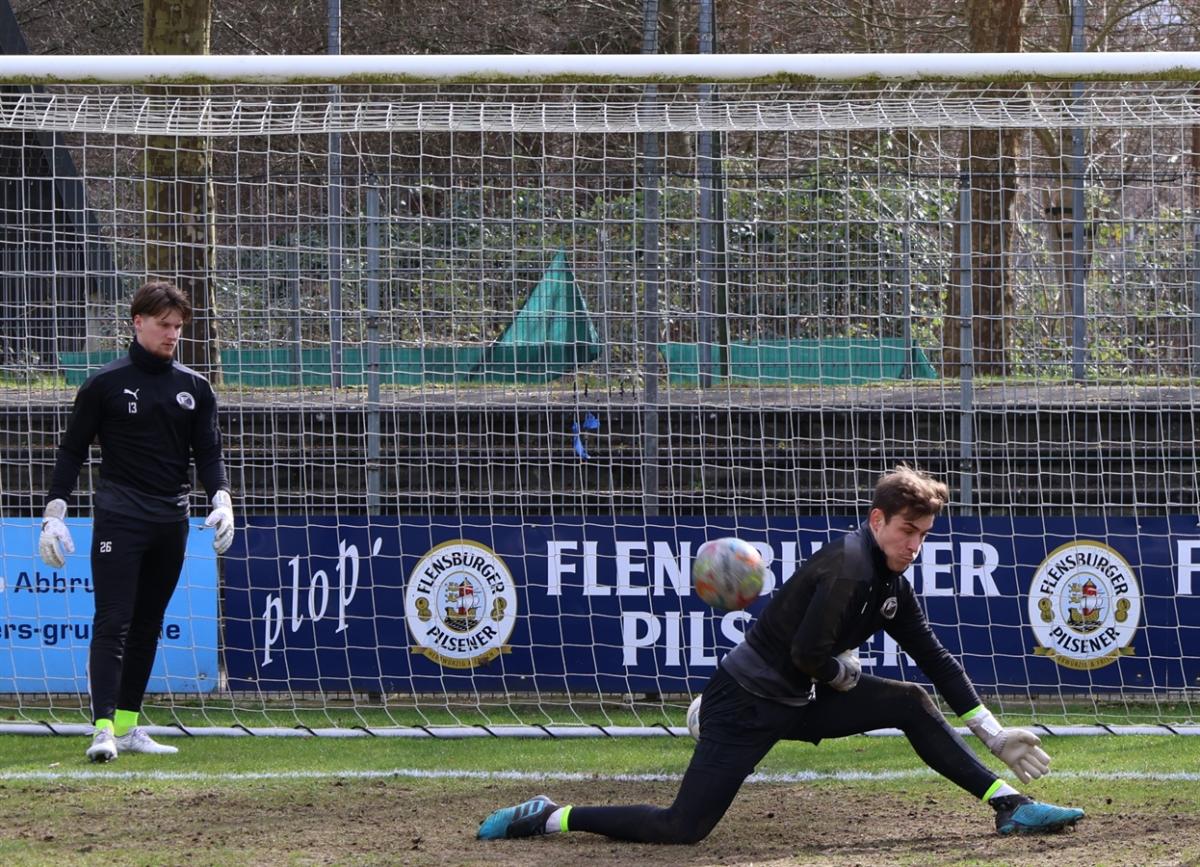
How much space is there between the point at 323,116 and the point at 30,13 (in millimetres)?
18644

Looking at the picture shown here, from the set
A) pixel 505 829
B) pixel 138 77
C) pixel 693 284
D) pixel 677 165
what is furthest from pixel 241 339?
pixel 677 165

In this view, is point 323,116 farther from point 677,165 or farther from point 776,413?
point 677,165

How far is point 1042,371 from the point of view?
9.41 metres

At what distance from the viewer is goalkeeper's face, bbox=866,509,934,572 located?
5051 millimetres

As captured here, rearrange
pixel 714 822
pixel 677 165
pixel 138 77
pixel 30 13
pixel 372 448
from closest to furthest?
pixel 714 822 < pixel 138 77 < pixel 372 448 < pixel 677 165 < pixel 30 13

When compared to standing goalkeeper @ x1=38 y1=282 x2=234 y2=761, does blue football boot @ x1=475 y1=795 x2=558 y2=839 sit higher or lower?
lower

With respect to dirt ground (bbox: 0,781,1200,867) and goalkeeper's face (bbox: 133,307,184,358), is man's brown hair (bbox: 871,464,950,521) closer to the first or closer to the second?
dirt ground (bbox: 0,781,1200,867)

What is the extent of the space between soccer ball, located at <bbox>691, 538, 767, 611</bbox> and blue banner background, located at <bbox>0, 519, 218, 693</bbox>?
3.60 metres

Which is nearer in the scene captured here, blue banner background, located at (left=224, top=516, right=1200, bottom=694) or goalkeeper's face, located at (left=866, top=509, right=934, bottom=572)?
goalkeeper's face, located at (left=866, top=509, right=934, bottom=572)

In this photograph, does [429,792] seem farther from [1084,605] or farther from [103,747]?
[1084,605]

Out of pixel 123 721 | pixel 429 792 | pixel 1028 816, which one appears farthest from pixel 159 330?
pixel 1028 816

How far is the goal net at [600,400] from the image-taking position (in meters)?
8.45

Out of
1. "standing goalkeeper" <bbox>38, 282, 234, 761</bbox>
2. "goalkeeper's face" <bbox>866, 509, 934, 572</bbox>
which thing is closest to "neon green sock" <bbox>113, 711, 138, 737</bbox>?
"standing goalkeeper" <bbox>38, 282, 234, 761</bbox>

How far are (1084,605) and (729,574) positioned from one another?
3.29 metres
